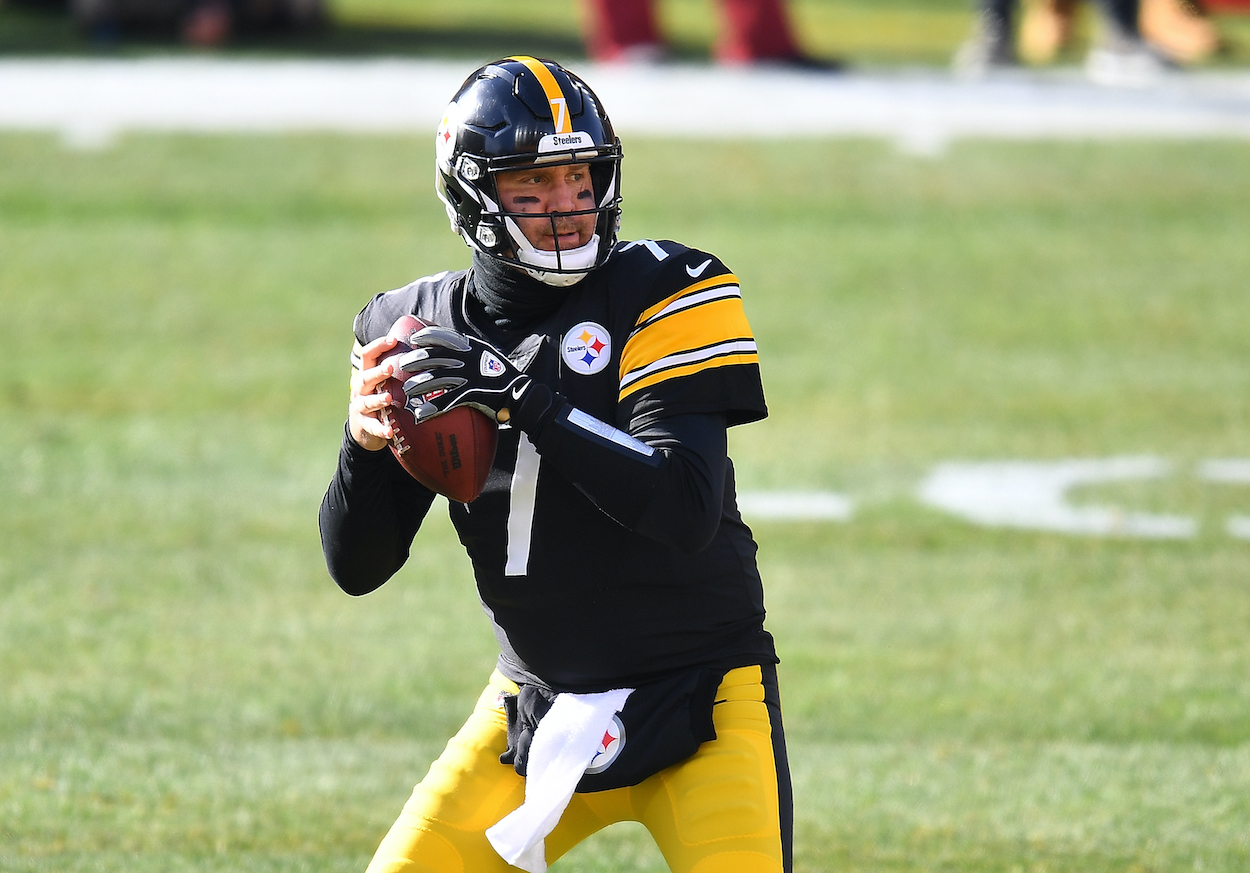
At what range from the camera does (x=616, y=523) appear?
3100mm

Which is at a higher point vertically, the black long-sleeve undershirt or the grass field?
the black long-sleeve undershirt

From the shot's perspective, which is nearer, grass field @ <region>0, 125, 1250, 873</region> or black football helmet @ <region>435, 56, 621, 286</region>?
black football helmet @ <region>435, 56, 621, 286</region>

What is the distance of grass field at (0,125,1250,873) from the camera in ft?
15.4

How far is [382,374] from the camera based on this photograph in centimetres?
294

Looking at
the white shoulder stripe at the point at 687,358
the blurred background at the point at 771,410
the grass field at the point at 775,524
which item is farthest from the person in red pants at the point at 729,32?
the white shoulder stripe at the point at 687,358

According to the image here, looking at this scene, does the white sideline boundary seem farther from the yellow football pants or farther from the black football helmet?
the yellow football pants

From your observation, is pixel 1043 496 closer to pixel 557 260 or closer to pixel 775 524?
pixel 775 524

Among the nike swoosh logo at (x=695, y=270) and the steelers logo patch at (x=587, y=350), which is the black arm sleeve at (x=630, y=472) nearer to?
the steelers logo patch at (x=587, y=350)

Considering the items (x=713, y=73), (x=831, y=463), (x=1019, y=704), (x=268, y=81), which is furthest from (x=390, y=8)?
(x=1019, y=704)

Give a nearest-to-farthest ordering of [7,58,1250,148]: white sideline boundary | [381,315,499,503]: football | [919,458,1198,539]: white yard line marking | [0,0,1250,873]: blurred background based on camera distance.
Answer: [381,315,499,503]: football, [0,0,1250,873]: blurred background, [919,458,1198,539]: white yard line marking, [7,58,1250,148]: white sideline boundary

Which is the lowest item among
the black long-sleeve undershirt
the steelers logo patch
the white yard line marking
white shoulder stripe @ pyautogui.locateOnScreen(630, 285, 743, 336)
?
the white yard line marking

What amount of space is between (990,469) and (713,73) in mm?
5395

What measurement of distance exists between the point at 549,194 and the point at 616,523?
0.66 metres

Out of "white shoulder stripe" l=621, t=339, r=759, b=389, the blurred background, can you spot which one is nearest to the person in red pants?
the blurred background
